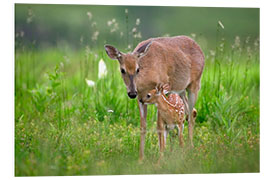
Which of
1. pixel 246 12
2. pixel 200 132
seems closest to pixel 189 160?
pixel 200 132

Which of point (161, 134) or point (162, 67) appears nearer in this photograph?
point (161, 134)

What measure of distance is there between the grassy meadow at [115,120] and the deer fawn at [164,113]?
0.22 meters

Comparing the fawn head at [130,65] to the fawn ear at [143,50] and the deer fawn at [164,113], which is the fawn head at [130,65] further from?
the deer fawn at [164,113]

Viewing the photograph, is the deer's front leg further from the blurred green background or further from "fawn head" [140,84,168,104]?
the blurred green background

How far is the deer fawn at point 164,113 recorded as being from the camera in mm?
7691

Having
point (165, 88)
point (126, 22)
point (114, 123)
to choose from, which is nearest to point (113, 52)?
point (165, 88)

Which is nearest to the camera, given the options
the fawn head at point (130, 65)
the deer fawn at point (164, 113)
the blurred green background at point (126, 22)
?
the fawn head at point (130, 65)

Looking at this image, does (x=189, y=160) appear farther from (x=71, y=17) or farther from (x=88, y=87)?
(x=71, y=17)

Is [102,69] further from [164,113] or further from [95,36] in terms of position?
[164,113]

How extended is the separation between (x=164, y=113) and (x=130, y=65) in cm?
92

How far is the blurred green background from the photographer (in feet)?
27.0

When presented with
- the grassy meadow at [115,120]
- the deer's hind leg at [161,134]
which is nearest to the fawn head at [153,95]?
the deer's hind leg at [161,134]

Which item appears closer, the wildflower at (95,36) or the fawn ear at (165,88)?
the fawn ear at (165,88)

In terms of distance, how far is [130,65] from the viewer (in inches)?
293
